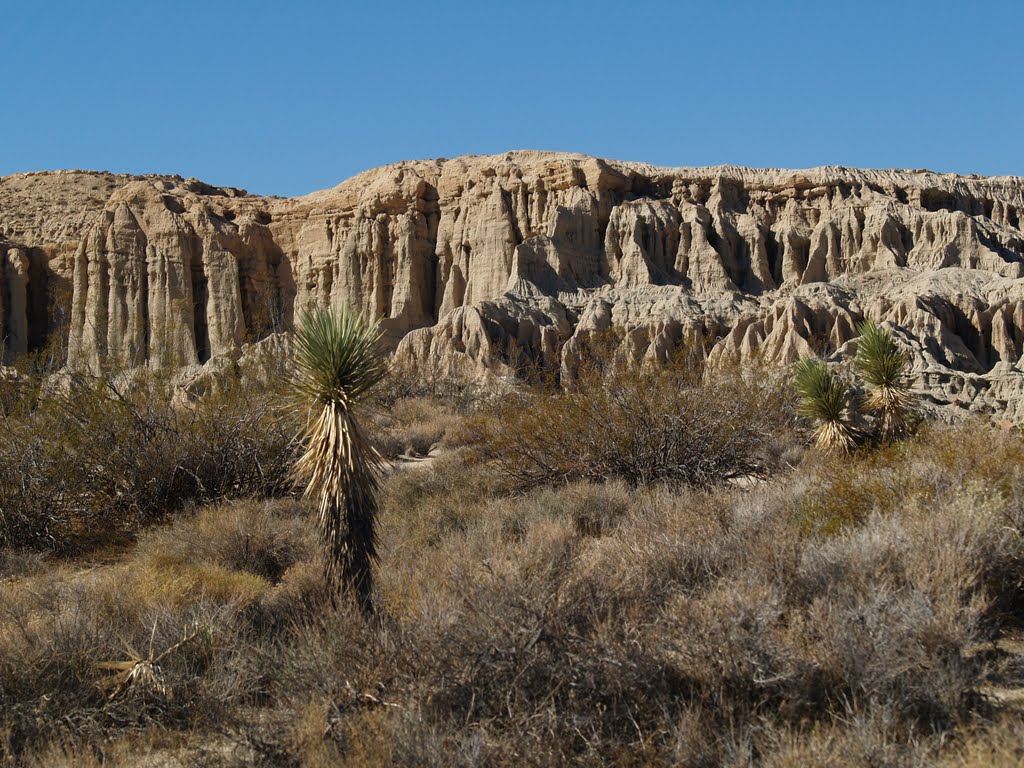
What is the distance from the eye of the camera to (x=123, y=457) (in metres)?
14.0

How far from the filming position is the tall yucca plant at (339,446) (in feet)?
25.7

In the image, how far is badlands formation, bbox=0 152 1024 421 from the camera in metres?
43.8

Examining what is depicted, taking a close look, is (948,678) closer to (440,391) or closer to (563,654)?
(563,654)

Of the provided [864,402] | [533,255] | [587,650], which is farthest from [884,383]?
[533,255]

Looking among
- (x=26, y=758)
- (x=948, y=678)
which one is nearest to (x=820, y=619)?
(x=948, y=678)

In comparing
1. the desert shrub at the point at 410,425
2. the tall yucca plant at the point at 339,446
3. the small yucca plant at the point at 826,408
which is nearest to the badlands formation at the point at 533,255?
the desert shrub at the point at 410,425

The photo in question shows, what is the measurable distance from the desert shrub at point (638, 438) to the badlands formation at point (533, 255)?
24.5 metres

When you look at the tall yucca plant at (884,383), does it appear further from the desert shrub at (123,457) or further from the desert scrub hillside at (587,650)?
the desert shrub at (123,457)

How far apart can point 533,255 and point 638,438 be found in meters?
36.0

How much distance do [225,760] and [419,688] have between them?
133 centimetres

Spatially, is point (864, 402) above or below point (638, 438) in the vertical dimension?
above

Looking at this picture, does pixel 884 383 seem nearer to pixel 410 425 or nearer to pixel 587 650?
pixel 587 650

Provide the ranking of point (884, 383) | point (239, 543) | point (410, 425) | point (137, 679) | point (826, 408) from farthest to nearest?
point (410, 425) → point (884, 383) → point (826, 408) → point (239, 543) → point (137, 679)

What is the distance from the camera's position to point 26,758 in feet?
18.7
